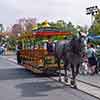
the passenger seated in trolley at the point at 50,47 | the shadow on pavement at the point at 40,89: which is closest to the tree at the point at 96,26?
the passenger seated in trolley at the point at 50,47

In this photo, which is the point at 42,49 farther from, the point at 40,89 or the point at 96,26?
the point at 96,26

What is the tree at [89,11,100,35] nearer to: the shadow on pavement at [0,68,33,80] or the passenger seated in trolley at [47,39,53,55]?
the shadow on pavement at [0,68,33,80]

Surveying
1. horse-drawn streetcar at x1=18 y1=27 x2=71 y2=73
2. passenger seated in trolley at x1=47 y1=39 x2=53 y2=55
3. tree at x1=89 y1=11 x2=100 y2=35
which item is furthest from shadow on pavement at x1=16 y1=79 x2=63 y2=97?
tree at x1=89 y1=11 x2=100 y2=35

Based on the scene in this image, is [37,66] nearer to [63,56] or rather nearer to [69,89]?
[63,56]

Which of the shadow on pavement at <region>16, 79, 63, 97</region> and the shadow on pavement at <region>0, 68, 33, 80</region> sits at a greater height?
the shadow on pavement at <region>16, 79, 63, 97</region>

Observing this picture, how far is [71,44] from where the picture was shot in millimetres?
16344

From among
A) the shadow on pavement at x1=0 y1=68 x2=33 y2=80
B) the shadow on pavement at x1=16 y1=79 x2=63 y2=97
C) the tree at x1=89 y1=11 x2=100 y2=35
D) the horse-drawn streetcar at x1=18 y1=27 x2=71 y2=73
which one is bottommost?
the shadow on pavement at x1=0 y1=68 x2=33 y2=80

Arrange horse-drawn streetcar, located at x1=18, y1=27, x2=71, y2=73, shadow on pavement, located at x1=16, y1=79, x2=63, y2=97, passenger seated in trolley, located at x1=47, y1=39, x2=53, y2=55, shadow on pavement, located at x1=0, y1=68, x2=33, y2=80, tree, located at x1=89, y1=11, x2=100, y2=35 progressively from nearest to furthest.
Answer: shadow on pavement, located at x1=16, y1=79, x2=63, y2=97, passenger seated in trolley, located at x1=47, y1=39, x2=53, y2=55, horse-drawn streetcar, located at x1=18, y1=27, x2=71, y2=73, shadow on pavement, located at x1=0, y1=68, x2=33, y2=80, tree, located at x1=89, y1=11, x2=100, y2=35

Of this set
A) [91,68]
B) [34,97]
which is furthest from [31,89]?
[91,68]

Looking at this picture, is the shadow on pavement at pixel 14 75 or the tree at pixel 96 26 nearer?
the shadow on pavement at pixel 14 75

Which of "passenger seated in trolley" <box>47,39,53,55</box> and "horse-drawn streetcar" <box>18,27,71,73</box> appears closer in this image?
"passenger seated in trolley" <box>47,39,53,55</box>

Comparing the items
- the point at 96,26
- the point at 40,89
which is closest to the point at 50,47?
the point at 40,89

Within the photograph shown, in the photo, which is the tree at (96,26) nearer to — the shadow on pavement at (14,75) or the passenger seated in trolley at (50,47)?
the shadow on pavement at (14,75)

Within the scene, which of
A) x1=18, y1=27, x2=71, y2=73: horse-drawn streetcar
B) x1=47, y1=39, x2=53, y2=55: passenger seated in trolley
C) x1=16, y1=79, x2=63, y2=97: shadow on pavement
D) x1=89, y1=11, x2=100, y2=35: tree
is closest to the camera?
x1=16, y1=79, x2=63, y2=97: shadow on pavement
